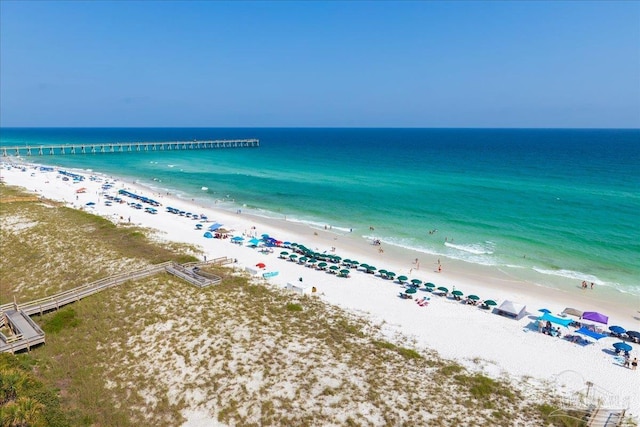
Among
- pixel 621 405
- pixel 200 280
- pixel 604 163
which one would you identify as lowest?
pixel 621 405

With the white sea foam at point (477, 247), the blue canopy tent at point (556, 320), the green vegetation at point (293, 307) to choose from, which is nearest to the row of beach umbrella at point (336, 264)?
the blue canopy tent at point (556, 320)

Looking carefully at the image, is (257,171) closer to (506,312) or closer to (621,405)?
(506,312)

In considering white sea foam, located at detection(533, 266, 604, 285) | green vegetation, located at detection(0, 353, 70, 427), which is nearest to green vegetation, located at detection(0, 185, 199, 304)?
green vegetation, located at detection(0, 353, 70, 427)

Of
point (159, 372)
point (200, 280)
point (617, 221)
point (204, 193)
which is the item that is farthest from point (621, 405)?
point (204, 193)

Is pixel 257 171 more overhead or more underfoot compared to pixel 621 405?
more overhead

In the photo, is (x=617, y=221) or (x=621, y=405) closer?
(x=621, y=405)
